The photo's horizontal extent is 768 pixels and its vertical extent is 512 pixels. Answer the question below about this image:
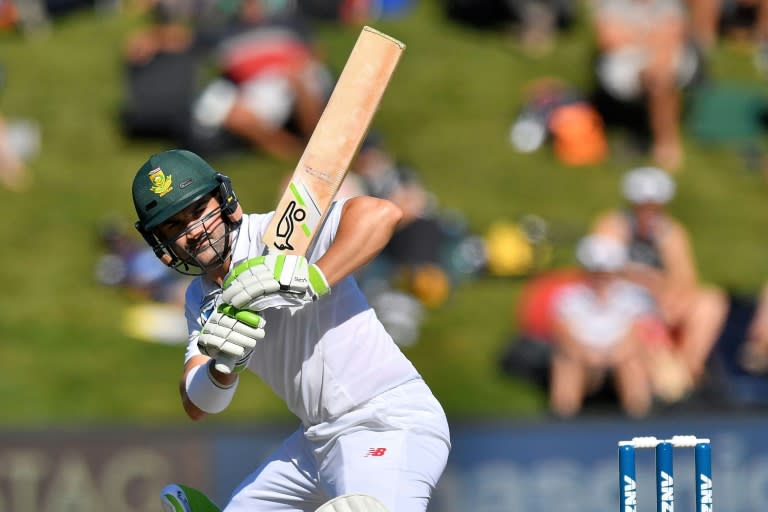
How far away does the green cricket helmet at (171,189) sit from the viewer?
3672 mm

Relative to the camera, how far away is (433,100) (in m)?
11.2

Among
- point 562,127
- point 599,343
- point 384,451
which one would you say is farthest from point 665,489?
point 562,127

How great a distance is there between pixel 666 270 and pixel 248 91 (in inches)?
132

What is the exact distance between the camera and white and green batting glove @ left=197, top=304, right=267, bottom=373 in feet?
11.8

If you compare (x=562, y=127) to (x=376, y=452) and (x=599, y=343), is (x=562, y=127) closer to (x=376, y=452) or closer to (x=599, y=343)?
(x=599, y=343)

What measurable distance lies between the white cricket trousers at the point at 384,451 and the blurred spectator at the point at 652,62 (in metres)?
6.73

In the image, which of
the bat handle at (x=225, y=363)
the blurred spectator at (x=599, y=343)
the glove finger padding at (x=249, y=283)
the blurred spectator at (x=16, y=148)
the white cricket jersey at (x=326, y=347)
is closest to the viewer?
the glove finger padding at (x=249, y=283)

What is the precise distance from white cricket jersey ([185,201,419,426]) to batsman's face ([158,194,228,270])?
0.11 m

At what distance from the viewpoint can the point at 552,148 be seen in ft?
34.7

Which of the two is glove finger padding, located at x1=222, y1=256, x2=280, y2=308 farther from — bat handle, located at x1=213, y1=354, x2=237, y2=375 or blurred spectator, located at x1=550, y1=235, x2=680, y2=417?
blurred spectator, located at x1=550, y1=235, x2=680, y2=417

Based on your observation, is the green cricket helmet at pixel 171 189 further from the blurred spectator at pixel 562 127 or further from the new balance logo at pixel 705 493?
the blurred spectator at pixel 562 127

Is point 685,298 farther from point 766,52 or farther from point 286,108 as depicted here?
point 766,52

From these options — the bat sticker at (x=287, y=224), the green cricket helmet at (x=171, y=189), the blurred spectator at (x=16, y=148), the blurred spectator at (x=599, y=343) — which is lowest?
the blurred spectator at (x=599, y=343)

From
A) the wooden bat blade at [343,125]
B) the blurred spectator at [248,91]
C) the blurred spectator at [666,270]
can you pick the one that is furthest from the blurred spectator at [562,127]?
the wooden bat blade at [343,125]
